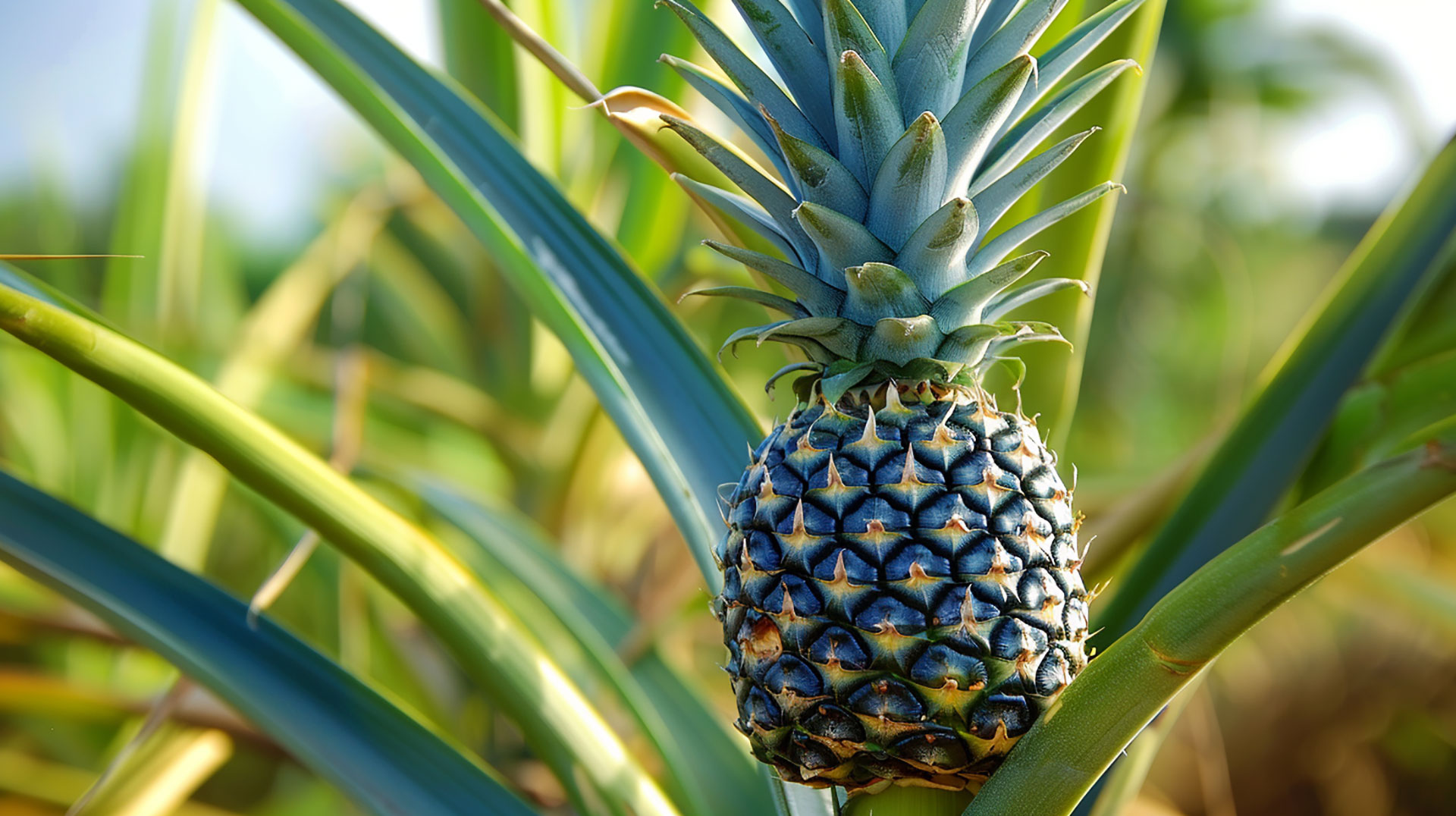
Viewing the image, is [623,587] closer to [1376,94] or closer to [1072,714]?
[1072,714]

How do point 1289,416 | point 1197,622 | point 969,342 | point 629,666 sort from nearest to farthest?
point 1197,622
point 969,342
point 1289,416
point 629,666

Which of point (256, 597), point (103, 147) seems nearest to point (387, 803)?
point (256, 597)

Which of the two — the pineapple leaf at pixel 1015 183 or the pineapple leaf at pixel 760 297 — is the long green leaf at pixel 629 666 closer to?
the pineapple leaf at pixel 760 297

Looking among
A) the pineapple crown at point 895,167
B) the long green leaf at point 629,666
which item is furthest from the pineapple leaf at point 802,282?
the long green leaf at point 629,666

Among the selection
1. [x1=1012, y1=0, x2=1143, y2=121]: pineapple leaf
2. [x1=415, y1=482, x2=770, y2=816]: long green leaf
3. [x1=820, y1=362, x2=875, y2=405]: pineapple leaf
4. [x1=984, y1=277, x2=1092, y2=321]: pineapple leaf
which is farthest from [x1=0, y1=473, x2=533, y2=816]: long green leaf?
[x1=1012, y1=0, x2=1143, y2=121]: pineapple leaf

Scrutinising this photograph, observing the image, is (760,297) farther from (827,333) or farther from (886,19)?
(886,19)

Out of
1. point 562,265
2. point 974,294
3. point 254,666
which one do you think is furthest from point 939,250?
point 254,666
